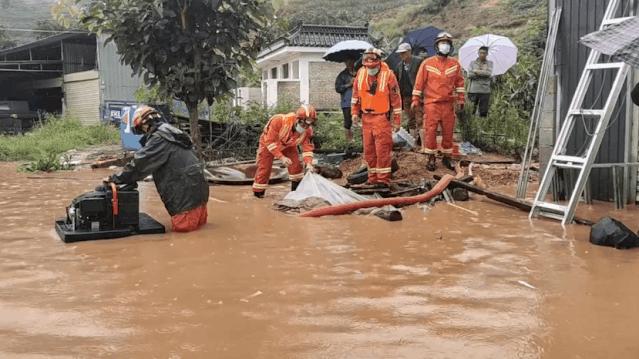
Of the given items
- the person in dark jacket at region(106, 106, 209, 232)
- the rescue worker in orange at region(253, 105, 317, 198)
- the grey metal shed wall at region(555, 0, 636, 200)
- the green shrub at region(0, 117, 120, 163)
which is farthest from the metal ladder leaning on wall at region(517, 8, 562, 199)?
the green shrub at region(0, 117, 120, 163)

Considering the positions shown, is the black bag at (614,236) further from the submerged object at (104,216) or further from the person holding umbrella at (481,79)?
the person holding umbrella at (481,79)

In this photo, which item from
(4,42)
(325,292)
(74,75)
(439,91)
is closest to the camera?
(325,292)

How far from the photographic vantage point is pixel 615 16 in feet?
23.1

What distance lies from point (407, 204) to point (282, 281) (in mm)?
3305

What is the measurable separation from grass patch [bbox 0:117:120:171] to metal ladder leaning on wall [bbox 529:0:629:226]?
9347mm

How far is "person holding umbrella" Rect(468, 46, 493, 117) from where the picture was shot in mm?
10898

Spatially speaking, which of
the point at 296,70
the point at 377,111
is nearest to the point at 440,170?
the point at 377,111

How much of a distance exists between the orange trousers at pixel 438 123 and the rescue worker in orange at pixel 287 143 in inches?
74.8

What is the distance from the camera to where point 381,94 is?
8.28 meters

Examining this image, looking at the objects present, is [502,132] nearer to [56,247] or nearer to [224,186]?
[224,186]

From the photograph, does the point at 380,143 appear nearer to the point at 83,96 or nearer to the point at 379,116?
the point at 379,116

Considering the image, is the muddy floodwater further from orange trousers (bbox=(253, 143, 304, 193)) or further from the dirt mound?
the dirt mound

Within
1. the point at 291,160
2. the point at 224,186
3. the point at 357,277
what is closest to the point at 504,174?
the point at 291,160

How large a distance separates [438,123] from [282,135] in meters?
2.49
